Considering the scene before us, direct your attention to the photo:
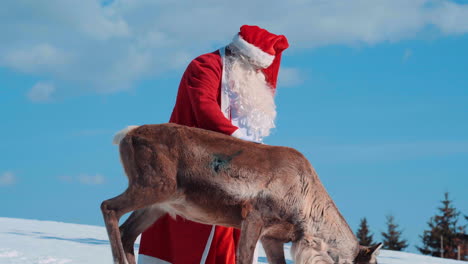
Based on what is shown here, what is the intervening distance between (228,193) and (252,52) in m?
1.58

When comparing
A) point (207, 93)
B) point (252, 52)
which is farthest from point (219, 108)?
point (252, 52)

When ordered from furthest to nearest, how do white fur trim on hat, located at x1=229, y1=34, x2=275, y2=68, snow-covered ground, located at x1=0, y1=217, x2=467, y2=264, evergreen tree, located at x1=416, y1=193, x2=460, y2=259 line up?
1. evergreen tree, located at x1=416, y1=193, x2=460, y2=259
2. snow-covered ground, located at x1=0, y1=217, x2=467, y2=264
3. white fur trim on hat, located at x1=229, y1=34, x2=275, y2=68

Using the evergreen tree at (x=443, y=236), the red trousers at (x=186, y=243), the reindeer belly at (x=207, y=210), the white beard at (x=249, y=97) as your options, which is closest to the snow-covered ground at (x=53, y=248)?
the red trousers at (x=186, y=243)

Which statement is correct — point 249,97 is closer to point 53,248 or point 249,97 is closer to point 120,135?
point 120,135

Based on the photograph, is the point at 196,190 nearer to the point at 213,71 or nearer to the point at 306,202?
the point at 306,202

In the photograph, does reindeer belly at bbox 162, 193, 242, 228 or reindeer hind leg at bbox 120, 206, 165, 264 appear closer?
reindeer belly at bbox 162, 193, 242, 228

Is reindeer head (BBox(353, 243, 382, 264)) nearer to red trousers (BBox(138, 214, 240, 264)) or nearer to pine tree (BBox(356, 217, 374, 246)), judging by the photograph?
red trousers (BBox(138, 214, 240, 264))

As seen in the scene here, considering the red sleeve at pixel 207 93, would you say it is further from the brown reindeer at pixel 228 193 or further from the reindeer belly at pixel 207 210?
the reindeer belly at pixel 207 210

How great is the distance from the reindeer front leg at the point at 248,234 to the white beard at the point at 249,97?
1.15 meters

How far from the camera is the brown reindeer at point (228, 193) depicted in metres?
3.61

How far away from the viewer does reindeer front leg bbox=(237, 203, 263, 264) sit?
3.67 m

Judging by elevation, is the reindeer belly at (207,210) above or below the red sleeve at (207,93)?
below

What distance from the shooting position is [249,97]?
4.76m

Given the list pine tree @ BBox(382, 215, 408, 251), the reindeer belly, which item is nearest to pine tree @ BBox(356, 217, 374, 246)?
pine tree @ BBox(382, 215, 408, 251)
